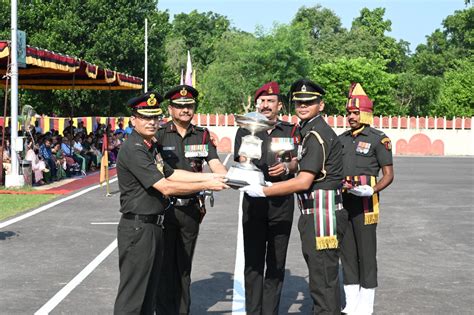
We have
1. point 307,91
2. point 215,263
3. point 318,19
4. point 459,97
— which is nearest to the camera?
point 307,91

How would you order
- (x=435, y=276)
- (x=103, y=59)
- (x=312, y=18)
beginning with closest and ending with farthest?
(x=435, y=276) → (x=103, y=59) → (x=312, y=18)

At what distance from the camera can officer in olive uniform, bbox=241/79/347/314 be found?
598 centimetres

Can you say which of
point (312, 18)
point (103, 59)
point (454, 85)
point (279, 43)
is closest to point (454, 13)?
point (312, 18)

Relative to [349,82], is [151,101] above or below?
below

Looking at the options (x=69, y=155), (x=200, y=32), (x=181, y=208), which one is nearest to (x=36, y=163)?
(x=69, y=155)

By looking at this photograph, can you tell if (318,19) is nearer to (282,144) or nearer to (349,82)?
(349,82)

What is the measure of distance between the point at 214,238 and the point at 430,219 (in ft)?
16.8

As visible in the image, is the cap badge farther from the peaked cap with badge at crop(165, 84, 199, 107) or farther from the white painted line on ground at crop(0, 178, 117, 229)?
the white painted line on ground at crop(0, 178, 117, 229)

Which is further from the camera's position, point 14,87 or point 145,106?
point 14,87

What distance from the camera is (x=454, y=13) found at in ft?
334

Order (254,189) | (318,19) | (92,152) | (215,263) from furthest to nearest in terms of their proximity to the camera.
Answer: (318,19), (92,152), (215,263), (254,189)

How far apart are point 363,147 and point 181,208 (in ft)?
6.44

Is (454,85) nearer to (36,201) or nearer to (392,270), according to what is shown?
(36,201)

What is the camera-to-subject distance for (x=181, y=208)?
661 cm
